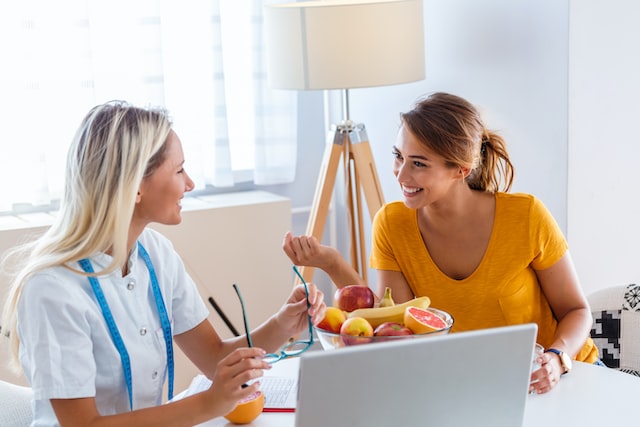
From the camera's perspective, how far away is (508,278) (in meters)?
1.86

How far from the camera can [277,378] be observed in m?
1.62

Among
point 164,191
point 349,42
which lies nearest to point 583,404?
point 164,191

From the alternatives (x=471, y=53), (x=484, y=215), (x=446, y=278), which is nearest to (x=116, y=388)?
(x=446, y=278)

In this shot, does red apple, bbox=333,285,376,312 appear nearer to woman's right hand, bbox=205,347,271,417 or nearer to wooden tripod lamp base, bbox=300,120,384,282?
woman's right hand, bbox=205,347,271,417

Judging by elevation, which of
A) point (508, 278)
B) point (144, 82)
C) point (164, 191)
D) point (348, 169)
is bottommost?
point (508, 278)

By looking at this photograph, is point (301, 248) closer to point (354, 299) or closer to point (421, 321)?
point (354, 299)

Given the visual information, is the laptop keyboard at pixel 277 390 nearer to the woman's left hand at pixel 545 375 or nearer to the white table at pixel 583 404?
the white table at pixel 583 404

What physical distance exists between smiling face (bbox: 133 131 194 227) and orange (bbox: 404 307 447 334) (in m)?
0.44

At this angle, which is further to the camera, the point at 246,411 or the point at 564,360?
the point at 564,360

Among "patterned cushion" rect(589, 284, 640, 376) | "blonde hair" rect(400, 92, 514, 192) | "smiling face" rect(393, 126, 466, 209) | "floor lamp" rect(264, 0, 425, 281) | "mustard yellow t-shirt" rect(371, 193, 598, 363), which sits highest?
"floor lamp" rect(264, 0, 425, 281)

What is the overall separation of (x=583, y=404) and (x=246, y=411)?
56cm

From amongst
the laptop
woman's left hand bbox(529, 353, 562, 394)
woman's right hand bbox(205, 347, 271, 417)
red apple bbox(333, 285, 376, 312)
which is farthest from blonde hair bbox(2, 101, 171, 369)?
woman's left hand bbox(529, 353, 562, 394)

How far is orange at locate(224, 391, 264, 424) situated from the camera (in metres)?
1.41

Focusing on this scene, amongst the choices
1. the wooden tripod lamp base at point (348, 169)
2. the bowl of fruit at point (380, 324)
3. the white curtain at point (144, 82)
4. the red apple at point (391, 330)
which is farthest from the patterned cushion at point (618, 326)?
the white curtain at point (144, 82)
